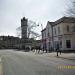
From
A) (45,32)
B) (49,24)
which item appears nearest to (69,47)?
(49,24)

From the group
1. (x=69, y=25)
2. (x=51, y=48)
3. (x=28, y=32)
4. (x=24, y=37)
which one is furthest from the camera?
(x=24, y=37)

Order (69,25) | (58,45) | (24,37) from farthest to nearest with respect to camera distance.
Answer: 1. (24,37)
2. (58,45)
3. (69,25)

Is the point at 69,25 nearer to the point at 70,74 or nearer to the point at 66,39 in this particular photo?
the point at 66,39

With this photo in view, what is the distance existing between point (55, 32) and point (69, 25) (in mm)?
7262

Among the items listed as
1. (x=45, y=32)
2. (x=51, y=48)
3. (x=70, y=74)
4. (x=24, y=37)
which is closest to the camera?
(x=70, y=74)

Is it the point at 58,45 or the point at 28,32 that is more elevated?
the point at 28,32

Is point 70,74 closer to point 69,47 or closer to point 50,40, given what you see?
point 69,47

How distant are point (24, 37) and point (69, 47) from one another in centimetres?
6775

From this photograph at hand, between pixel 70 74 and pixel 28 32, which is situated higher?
pixel 28 32

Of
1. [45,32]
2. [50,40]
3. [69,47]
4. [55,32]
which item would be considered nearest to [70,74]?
[69,47]

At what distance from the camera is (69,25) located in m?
59.7

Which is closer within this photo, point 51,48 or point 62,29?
point 62,29

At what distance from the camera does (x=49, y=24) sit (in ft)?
236

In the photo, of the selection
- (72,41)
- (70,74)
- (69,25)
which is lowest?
(70,74)
